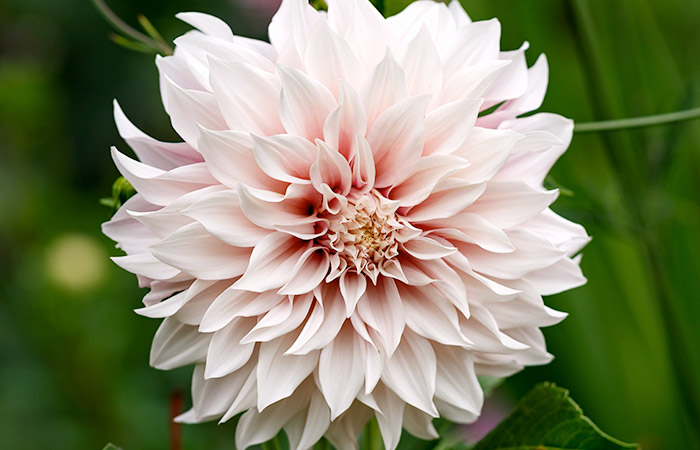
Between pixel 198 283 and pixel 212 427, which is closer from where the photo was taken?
pixel 198 283

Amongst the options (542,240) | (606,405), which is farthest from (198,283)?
(606,405)

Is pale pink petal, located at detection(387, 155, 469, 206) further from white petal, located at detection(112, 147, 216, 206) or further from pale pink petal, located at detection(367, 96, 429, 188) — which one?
white petal, located at detection(112, 147, 216, 206)

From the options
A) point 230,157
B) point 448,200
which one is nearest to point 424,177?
point 448,200

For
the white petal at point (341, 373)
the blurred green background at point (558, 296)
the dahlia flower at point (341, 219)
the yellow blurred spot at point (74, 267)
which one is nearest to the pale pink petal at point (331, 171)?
the dahlia flower at point (341, 219)

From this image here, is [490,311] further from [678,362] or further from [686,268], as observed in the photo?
[686,268]

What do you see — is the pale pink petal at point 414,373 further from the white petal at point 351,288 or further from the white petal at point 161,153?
the white petal at point 161,153

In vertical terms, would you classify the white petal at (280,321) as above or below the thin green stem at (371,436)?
above

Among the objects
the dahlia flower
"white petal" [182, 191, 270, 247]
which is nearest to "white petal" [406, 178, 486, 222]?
the dahlia flower

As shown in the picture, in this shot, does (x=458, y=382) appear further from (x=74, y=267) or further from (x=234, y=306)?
(x=74, y=267)
